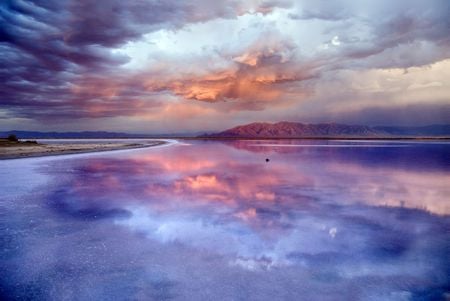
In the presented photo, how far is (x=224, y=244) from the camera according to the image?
24.5 ft

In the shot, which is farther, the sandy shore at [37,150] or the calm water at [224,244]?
the sandy shore at [37,150]

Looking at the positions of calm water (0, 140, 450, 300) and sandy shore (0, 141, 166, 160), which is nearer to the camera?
calm water (0, 140, 450, 300)

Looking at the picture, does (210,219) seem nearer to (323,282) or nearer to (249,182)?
(323,282)

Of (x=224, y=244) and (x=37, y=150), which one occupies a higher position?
(x=37, y=150)

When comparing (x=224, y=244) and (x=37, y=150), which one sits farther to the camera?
(x=37, y=150)

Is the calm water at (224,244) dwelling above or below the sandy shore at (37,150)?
below

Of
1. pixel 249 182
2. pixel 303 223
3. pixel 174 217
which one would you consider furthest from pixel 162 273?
pixel 249 182

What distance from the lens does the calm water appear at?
210 inches

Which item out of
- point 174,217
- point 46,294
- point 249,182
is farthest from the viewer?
point 249,182

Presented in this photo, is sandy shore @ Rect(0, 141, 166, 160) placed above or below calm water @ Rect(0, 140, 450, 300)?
above

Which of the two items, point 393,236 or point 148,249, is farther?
point 393,236

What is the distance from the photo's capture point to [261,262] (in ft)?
21.0

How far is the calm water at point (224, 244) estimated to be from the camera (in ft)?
17.5

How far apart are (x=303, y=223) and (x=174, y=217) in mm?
4025
